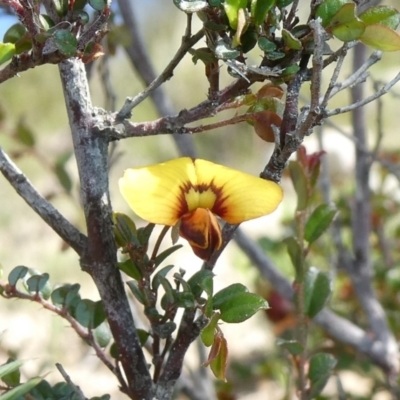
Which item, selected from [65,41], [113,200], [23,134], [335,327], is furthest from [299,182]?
[113,200]

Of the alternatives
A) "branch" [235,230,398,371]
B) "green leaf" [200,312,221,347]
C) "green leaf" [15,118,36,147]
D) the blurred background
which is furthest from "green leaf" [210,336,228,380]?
"green leaf" [15,118,36,147]

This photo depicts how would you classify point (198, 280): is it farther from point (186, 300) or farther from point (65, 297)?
point (65, 297)

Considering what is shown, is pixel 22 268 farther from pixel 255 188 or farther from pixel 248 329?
pixel 248 329

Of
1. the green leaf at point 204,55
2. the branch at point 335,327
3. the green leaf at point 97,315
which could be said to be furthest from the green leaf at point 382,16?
the branch at point 335,327

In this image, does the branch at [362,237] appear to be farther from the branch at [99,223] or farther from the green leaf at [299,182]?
the branch at [99,223]

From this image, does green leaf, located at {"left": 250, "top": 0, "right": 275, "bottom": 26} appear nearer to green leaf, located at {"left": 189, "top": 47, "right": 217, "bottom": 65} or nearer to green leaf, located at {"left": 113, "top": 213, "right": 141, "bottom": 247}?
green leaf, located at {"left": 189, "top": 47, "right": 217, "bottom": 65}
